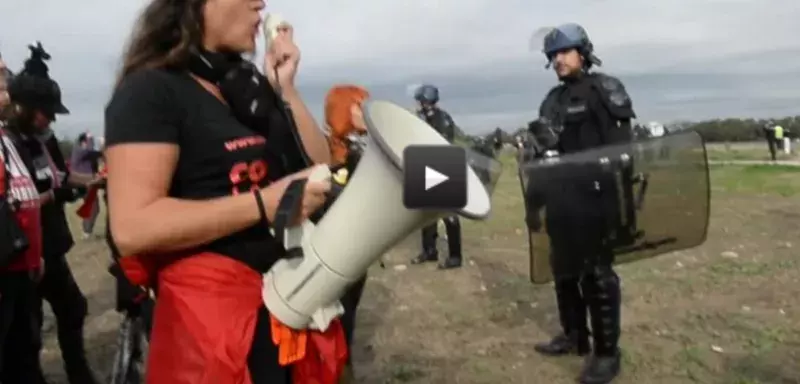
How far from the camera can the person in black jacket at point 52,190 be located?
4457 mm

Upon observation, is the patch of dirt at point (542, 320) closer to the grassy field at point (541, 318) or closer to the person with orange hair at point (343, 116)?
the grassy field at point (541, 318)

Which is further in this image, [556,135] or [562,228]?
[556,135]

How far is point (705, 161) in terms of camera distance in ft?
13.3

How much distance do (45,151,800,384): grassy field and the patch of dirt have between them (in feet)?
0.03

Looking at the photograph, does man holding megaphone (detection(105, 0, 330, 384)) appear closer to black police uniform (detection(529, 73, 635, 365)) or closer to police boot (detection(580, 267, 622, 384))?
black police uniform (detection(529, 73, 635, 365))

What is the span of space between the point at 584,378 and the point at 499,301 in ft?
7.69

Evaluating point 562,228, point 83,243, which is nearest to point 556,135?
point 562,228

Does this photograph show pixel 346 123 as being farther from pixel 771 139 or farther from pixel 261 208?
pixel 771 139

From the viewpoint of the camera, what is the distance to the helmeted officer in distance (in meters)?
4.55

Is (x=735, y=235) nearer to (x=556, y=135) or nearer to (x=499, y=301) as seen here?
(x=499, y=301)

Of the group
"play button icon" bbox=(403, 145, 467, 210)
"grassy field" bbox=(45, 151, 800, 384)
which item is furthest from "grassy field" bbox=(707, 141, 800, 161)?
"play button icon" bbox=(403, 145, 467, 210)

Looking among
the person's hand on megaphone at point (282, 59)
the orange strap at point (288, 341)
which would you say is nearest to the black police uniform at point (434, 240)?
the person's hand on megaphone at point (282, 59)

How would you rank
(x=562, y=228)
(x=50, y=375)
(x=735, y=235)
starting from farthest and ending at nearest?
1. (x=735, y=235)
2. (x=50, y=375)
3. (x=562, y=228)

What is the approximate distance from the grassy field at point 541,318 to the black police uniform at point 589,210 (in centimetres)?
41
